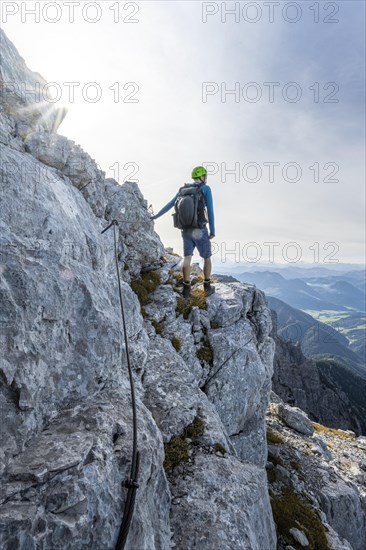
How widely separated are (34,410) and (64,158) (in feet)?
36.3

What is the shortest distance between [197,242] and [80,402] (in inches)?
376

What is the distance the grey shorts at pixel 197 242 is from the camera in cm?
1434

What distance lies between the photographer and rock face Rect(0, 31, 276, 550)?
4.99 m

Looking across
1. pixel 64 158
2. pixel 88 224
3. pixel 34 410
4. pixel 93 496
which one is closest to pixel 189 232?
pixel 88 224

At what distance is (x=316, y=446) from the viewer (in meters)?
27.4

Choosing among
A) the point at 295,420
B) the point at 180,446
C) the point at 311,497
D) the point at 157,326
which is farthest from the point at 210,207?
the point at 295,420

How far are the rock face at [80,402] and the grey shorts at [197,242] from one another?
154 inches

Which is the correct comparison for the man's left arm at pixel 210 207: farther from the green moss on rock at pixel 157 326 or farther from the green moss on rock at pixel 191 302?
the green moss on rock at pixel 157 326

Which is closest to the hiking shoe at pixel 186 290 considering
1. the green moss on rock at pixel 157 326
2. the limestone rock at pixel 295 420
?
the green moss on rock at pixel 157 326

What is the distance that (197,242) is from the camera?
1459 cm

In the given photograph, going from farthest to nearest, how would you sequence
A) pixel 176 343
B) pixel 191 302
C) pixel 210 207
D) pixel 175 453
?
pixel 191 302, pixel 176 343, pixel 210 207, pixel 175 453

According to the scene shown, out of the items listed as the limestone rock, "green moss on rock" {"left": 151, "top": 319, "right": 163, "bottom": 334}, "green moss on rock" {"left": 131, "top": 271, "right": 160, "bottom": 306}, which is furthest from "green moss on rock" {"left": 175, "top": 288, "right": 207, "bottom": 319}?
the limestone rock

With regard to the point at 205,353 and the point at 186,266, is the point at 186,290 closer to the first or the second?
the point at 186,266

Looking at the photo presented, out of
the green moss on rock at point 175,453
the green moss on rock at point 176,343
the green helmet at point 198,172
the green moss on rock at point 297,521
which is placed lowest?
the green moss on rock at point 297,521
